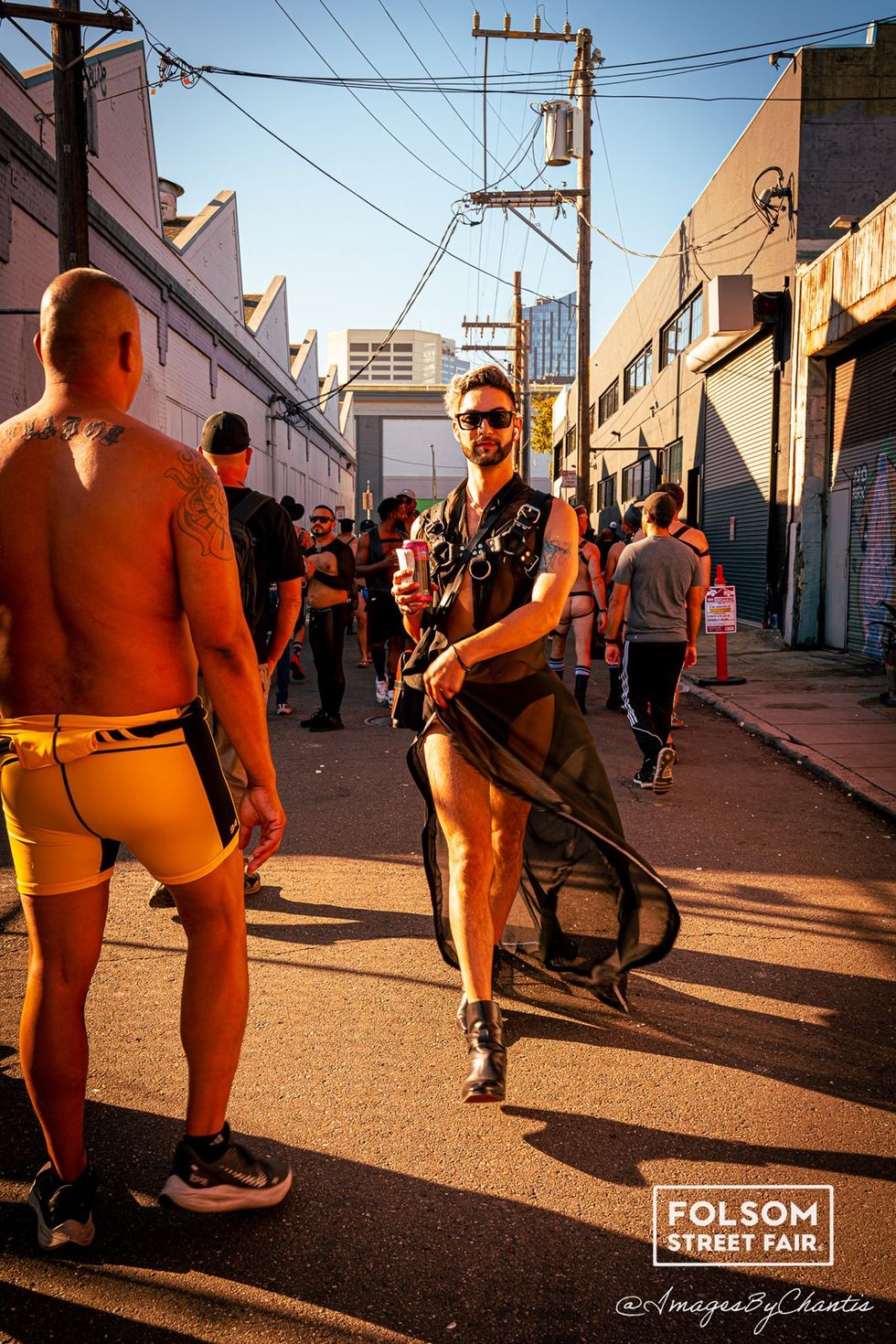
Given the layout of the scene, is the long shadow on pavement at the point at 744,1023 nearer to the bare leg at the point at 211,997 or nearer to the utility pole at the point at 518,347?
the bare leg at the point at 211,997

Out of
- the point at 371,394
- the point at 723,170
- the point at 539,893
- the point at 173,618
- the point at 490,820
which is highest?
the point at 371,394

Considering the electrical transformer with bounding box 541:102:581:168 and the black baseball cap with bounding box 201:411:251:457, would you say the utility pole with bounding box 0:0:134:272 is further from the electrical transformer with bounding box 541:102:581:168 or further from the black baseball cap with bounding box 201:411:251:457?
the electrical transformer with bounding box 541:102:581:168

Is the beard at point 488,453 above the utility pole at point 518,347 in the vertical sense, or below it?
below

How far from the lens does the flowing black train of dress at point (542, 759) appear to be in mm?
3193

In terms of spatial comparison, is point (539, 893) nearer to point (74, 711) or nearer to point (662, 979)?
point (662, 979)

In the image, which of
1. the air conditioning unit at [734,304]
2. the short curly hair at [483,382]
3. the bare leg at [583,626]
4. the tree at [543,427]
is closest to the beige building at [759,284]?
the air conditioning unit at [734,304]

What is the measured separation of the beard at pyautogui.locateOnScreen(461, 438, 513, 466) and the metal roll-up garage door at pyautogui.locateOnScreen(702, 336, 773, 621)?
15441 mm

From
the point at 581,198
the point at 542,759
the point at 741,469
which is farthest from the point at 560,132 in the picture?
the point at 542,759

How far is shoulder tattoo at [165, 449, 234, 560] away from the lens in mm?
2180

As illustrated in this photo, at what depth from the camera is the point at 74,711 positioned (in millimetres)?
2168

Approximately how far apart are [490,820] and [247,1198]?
137 cm

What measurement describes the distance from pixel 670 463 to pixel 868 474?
11781 mm

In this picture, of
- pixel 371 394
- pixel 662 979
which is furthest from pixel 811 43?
pixel 371 394

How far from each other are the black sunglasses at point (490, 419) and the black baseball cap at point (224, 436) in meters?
1.69
